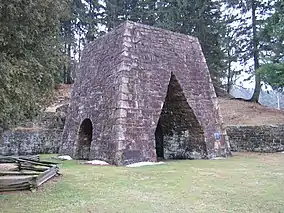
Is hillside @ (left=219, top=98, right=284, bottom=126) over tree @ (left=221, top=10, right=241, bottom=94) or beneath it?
beneath

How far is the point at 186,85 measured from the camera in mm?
14156

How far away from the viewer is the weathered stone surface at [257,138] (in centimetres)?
1627

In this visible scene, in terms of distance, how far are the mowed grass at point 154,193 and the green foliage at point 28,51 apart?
170 centimetres

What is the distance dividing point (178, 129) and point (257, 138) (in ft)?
14.4

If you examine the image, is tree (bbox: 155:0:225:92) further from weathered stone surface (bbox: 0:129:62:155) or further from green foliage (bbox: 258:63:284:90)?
weathered stone surface (bbox: 0:129:62:155)

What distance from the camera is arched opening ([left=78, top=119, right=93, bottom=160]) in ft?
48.3

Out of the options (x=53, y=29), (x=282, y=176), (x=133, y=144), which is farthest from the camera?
(x=133, y=144)

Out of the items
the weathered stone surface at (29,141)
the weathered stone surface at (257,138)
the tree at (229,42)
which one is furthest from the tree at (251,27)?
the weathered stone surface at (29,141)

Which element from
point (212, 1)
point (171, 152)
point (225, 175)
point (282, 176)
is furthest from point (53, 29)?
point (212, 1)

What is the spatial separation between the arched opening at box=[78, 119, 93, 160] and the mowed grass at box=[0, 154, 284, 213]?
532cm

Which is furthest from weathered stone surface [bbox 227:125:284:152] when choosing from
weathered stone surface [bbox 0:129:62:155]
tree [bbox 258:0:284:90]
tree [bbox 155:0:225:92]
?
weathered stone surface [bbox 0:129:62:155]

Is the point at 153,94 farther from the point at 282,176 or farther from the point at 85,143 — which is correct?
the point at 282,176

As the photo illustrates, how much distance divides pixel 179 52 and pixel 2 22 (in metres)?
10.1

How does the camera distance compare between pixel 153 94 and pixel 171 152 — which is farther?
pixel 171 152
